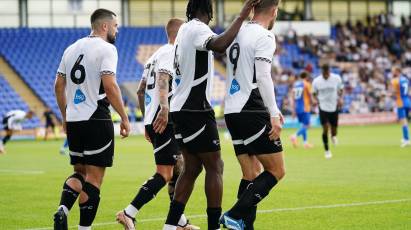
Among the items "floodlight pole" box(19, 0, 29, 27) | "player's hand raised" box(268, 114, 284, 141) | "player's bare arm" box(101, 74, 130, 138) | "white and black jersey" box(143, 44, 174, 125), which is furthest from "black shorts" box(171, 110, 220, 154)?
"floodlight pole" box(19, 0, 29, 27)

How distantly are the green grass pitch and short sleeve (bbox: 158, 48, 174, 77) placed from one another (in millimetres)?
2022

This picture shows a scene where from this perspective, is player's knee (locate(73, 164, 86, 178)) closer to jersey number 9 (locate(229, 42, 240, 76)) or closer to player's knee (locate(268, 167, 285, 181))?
jersey number 9 (locate(229, 42, 240, 76))

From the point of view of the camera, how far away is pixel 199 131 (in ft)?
30.4

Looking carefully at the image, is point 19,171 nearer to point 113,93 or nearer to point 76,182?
point 76,182

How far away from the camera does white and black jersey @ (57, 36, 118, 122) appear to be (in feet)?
31.9

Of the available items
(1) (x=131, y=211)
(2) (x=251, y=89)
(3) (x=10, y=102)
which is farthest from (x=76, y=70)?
(3) (x=10, y=102)

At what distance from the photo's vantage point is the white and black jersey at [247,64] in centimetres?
930

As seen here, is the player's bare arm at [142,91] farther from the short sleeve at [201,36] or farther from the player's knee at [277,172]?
the player's knee at [277,172]

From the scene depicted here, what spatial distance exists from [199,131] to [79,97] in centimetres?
148

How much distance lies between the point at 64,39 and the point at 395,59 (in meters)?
22.5

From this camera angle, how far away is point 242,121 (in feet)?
30.6

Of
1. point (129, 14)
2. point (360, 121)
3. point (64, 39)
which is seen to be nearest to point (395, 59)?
point (360, 121)

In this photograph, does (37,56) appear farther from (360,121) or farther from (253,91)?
(253,91)

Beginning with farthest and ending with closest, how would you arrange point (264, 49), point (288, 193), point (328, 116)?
point (328, 116), point (288, 193), point (264, 49)
